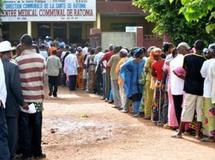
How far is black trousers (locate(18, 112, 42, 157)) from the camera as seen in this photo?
9.16 meters

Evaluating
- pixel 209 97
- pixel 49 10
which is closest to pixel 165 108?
pixel 209 97

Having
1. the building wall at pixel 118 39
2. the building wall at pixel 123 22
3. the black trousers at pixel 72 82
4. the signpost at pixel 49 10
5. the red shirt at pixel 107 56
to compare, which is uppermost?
the signpost at pixel 49 10

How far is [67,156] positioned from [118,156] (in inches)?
34.2

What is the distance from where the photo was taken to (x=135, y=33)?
25.9m

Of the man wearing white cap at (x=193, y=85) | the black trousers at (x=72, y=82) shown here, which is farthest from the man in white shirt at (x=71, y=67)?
the man wearing white cap at (x=193, y=85)

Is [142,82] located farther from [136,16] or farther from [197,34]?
[136,16]

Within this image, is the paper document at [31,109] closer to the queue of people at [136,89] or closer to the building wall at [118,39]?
the queue of people at [136,89]

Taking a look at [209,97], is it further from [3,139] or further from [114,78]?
[114,78]

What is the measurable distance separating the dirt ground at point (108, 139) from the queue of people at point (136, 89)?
15.0 inches

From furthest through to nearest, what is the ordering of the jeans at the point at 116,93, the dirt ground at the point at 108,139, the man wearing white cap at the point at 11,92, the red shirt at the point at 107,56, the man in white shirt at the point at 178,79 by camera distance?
the red shirt at the point at 107,56 < the jeans at the point at 116,93 < the man in white shirt at the point at 178,79 < the dirt ground at the point at 108,139 < the man wearing white cap at the point at 11,92

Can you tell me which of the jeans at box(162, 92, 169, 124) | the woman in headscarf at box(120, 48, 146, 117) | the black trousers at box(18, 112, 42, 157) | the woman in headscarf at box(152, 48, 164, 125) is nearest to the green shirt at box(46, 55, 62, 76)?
the woman in headscarf at box(120, 48, 146, 117)

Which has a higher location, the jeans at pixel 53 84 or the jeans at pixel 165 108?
the jeans at pixel 165 108

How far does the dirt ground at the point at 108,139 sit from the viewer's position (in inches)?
383

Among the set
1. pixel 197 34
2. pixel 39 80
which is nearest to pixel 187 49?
pixel 39 80
